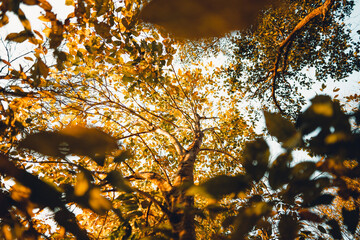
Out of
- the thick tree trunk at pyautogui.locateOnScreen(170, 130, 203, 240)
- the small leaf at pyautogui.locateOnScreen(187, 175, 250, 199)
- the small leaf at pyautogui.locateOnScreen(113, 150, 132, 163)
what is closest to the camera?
the small leaf at pyautogui.locateOnScreen(187, 175, 250, 199)

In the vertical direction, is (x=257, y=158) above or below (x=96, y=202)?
above

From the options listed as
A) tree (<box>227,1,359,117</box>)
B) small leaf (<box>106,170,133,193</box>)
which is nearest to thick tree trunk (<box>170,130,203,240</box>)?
small leaf (<box>106,170,133,193</box>)

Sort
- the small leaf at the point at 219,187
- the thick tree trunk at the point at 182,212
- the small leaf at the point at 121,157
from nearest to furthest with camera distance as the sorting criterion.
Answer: the small leaf at the point at 219,187 < the small leaf at the point at 121,157 < the thick tree trunk at the point at 182,212

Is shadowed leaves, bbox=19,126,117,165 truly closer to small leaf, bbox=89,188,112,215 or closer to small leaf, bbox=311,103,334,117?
small leaf, bbox=89,188,112,215

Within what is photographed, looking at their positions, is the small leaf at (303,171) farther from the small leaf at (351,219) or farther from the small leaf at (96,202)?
the small leaf at (96,202)

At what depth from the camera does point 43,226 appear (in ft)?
13.8

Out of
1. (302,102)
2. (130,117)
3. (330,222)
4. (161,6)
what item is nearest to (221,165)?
(130,117)

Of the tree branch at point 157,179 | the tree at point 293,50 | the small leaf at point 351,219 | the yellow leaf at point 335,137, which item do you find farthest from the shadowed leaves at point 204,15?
the tree at point 293,50

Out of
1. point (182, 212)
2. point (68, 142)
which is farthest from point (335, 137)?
point (182, 212)

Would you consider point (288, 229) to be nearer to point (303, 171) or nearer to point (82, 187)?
point (303, 171)

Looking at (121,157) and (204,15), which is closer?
(204,15)

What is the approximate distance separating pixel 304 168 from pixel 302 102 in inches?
305

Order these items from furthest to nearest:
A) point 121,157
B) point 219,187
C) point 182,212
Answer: point 182,212, point 121,157, point 219,187

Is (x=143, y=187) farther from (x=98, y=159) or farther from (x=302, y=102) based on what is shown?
(x=302, y=102)
